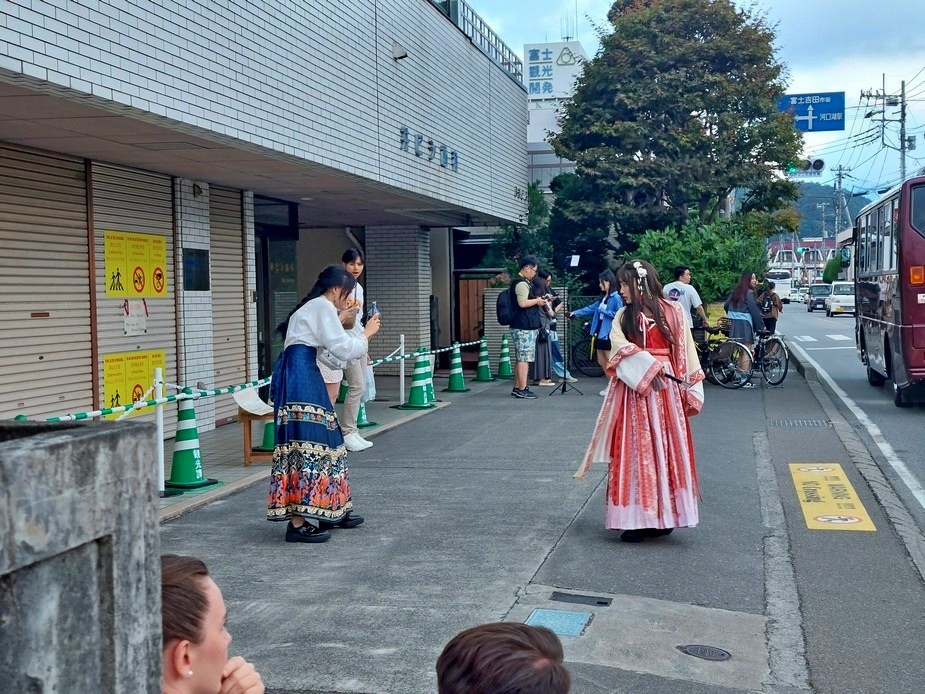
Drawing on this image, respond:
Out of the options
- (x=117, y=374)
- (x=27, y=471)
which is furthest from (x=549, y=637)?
(x=117, y=374)

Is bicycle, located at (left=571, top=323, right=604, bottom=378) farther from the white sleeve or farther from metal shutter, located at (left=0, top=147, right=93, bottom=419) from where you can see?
the white sleeve

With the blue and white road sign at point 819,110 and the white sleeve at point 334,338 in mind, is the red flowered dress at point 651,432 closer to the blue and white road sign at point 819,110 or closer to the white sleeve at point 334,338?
the white sleeve at point 334,338

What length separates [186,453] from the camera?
8.73 m

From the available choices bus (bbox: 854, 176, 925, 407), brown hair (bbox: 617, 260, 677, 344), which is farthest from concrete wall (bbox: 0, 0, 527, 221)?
bus (bbox: 854, 176, 925, 407)

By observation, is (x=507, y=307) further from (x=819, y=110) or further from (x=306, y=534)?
(x=819, y=110)

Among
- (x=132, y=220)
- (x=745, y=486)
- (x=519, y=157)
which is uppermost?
(x=519, y=157)

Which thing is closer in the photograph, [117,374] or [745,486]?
[745,486]

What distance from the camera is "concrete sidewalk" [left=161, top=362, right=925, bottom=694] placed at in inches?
185

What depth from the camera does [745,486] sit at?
898 cm

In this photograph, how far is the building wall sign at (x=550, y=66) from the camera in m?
50.7

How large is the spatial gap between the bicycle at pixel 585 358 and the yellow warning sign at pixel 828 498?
9695mm

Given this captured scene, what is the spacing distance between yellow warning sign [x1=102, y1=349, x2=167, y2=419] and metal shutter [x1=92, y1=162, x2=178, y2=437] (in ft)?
0.20

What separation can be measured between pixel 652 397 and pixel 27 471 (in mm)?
5655

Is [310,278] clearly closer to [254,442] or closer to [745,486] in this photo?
[254,442]
